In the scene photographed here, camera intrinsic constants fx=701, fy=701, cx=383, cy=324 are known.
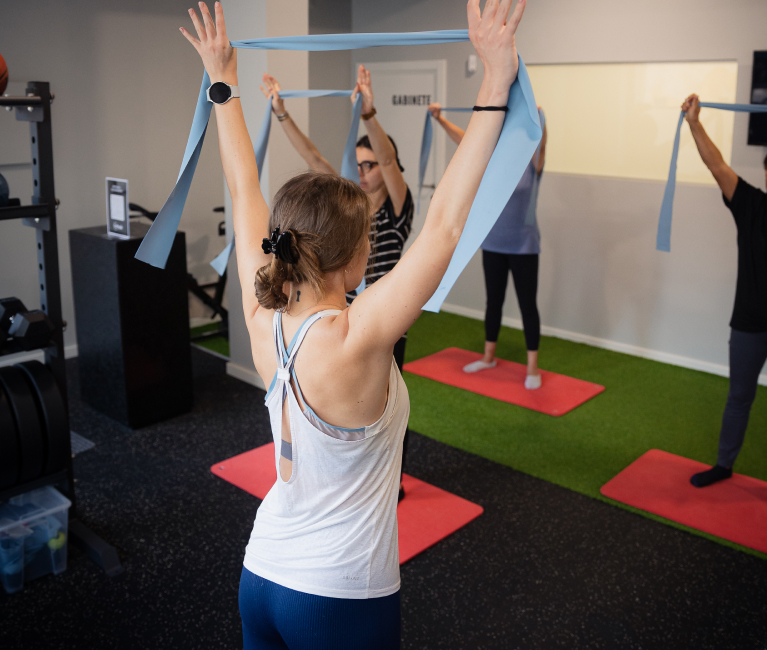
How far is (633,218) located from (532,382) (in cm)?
149

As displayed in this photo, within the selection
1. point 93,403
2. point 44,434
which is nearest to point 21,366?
point 44,434

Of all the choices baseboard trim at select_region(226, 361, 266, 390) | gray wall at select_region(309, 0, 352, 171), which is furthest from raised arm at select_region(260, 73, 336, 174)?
gray wall at select_region(309, 0, 352, 171)

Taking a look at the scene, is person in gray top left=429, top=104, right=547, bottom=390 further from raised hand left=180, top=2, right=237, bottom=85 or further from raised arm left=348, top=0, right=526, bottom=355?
raised arm left=348, top=0, right=526, bottom=355

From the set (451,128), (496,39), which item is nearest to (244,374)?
(451,128)

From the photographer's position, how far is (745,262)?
2877 millimetres

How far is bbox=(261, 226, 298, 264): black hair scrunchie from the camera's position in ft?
3.48

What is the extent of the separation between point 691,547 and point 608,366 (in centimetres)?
222

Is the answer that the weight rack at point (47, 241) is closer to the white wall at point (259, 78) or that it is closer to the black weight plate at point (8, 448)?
the black weight plate at point (8, 448)

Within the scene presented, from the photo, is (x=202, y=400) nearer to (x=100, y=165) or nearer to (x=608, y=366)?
(x=100, y=165)

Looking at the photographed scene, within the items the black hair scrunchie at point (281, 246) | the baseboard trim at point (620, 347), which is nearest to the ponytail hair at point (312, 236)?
the black hair scrunchie at point (281, 246)

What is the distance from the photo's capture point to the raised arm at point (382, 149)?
2.42 meters

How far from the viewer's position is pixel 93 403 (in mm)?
4082

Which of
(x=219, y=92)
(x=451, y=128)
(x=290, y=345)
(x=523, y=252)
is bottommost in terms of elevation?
(x=523, y=252)

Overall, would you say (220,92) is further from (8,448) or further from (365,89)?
(8,448)
